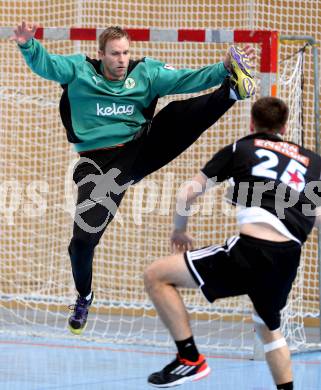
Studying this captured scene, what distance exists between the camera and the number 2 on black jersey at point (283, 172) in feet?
17.0

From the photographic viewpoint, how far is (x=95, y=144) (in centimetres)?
637

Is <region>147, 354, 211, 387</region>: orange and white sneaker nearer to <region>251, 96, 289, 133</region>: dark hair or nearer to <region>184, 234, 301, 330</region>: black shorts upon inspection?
<region>184, 234, 301, 330</region>: black shorts

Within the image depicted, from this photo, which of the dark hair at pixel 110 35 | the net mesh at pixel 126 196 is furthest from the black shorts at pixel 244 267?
the net mesh at pixel 126 196

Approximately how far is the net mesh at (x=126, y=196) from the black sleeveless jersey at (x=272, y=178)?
4.82m

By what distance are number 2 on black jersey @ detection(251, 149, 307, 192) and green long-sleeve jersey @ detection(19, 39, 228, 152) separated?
1.22 metres

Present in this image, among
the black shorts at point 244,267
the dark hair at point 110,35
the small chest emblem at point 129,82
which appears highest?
the dark hair at point 110,35

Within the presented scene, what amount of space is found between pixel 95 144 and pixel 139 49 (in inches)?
198

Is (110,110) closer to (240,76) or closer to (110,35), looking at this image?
(110,35)

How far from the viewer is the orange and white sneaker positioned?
511 centimetres

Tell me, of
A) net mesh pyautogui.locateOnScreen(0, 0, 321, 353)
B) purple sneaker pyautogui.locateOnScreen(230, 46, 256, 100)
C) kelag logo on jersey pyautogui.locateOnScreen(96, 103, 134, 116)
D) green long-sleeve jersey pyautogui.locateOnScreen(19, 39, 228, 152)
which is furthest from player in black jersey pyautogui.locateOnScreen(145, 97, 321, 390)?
net mesh pyautogui.locateOnScreen(0, 0, 321, 353)

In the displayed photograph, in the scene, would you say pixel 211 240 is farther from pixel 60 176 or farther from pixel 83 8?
pixel 83 8

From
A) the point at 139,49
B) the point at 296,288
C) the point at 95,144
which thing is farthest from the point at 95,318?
the point at 95,144

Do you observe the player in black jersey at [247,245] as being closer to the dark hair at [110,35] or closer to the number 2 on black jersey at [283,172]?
the number 2 on black jersey at [283,172]

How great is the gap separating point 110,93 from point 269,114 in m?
1.40
